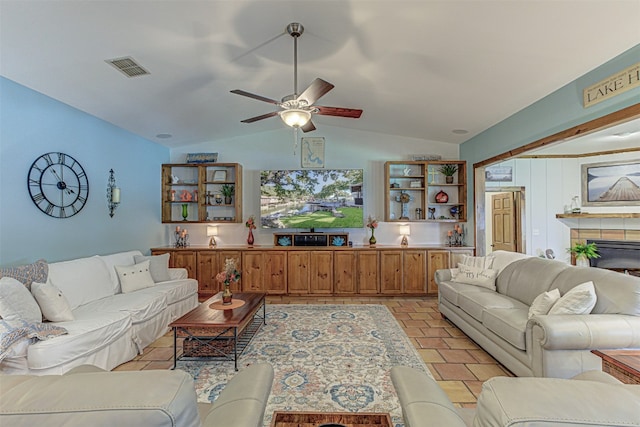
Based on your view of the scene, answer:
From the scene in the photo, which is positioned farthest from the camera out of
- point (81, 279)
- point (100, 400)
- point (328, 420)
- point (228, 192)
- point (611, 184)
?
point (611, 184)

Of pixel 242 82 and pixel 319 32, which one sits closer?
pixel 319 32

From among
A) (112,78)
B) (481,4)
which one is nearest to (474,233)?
(481,4)

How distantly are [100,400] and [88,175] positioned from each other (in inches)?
168

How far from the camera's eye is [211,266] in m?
5.43

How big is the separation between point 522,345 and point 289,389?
→ 6.31 feet

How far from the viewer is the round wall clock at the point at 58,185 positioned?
333 cm

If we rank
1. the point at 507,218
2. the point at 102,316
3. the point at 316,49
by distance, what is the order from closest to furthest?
the point at 102,316
the point at 316,49
the point at 507,218

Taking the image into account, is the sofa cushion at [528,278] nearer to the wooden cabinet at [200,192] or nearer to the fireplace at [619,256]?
the fireplace at [619,256]

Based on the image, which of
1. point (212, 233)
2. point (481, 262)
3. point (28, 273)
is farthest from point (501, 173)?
point (28, 273)

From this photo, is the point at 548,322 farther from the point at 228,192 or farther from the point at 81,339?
the point at 228,192

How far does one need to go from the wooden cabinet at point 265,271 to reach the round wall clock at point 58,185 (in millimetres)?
2508

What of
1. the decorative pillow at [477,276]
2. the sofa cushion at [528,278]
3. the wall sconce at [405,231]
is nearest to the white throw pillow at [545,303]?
the sofa cushion at [528,278]

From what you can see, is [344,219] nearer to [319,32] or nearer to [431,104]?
[431,104]

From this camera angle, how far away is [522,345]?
2.48 m
